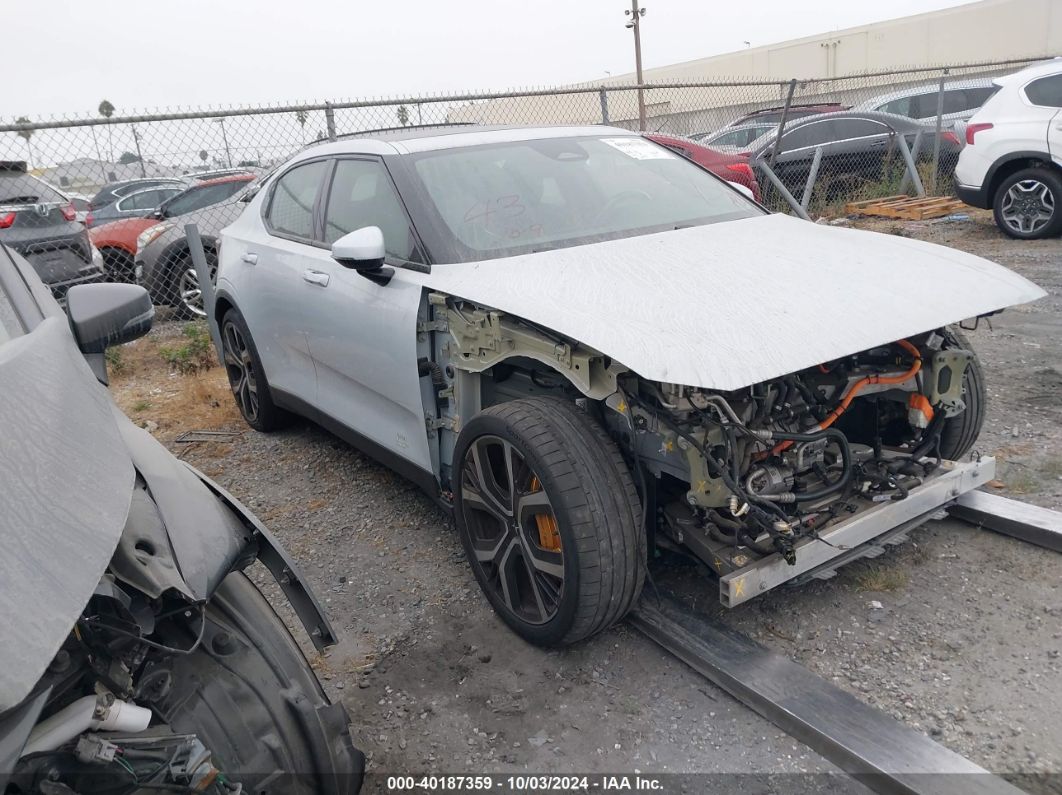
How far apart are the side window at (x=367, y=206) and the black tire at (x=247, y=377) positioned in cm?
121

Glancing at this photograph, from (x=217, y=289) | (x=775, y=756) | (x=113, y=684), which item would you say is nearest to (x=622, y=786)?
(x=775, y=756)

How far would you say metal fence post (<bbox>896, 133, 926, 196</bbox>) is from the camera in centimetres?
1126

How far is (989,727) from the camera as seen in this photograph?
7.71 feet

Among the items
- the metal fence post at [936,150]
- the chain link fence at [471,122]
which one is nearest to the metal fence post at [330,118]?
the chain link fence at [471,122]

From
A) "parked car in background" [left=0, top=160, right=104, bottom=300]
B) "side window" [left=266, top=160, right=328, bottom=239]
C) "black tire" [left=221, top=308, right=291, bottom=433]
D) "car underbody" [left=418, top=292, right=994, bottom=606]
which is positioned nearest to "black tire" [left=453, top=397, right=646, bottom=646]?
"car underbody" [left=418, top=292, right=994, bottom=606]

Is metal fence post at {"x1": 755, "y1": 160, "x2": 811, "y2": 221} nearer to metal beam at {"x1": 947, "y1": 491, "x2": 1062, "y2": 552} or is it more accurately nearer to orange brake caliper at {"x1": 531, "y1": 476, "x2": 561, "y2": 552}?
metal beam at {"x1": 947, "y1": 491, "x2": 1062, "y2": 552}

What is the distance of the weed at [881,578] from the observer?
3041 mm

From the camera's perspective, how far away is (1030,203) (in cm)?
870

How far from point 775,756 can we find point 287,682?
4.54 feet

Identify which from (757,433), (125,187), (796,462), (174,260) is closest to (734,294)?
(757,433)

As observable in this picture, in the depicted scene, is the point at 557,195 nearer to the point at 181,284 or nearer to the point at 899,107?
the point at 181,284

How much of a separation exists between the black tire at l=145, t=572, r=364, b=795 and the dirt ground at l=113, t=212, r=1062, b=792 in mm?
611

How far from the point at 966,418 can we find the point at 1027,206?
22.2 feet

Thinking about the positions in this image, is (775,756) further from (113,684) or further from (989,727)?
(113,684)
